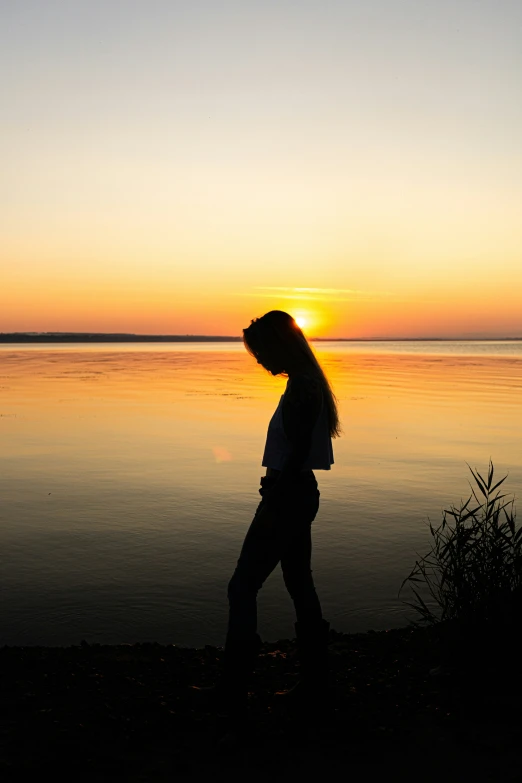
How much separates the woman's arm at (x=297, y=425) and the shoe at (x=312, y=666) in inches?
38.0

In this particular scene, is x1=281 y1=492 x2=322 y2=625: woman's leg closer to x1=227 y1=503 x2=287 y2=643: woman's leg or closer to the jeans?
the jeans

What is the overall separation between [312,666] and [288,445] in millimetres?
1491

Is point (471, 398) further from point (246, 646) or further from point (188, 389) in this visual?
point (246, 646)

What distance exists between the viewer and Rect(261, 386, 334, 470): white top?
13.9 ft

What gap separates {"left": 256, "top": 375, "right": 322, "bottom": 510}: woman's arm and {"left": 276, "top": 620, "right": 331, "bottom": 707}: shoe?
0.97m

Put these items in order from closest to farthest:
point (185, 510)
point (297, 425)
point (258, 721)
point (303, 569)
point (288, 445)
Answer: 1. point (297, 425)
2. point (288, 445)
3. point (258, 721)
4. point (303, 569)
5. point (185, 510)

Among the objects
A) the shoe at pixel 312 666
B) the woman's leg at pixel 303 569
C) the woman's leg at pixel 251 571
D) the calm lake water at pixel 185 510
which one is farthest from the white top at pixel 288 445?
the calm lake water at pixel 185 510

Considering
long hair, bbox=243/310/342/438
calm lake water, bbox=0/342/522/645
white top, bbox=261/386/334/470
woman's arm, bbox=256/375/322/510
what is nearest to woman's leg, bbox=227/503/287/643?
woman's arm, bbox=256/375/322/510

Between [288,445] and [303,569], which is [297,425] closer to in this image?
[288,445]

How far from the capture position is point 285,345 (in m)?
4.33

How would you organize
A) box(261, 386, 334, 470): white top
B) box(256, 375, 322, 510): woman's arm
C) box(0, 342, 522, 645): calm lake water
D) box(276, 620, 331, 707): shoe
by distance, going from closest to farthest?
box(256, 375, 322, 510): woman's arm → box(261, 386, 334, 470): white top → box(276, 620, 331, 707): shoe → box(0, 342, 522, 645): calm lake water

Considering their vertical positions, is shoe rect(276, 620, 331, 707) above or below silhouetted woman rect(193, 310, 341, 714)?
below

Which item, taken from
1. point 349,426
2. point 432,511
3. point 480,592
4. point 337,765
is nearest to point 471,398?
point 349,426

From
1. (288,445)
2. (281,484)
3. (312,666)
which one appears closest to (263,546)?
(281,484)
